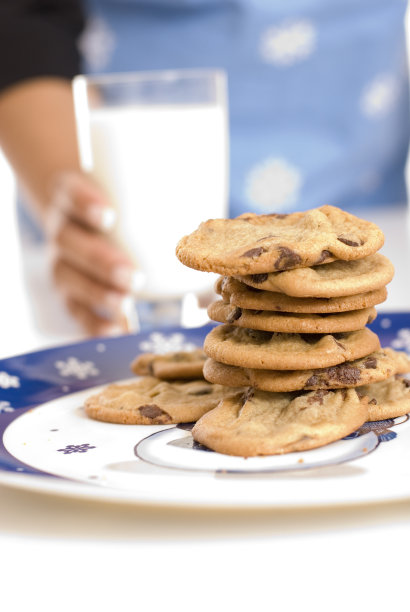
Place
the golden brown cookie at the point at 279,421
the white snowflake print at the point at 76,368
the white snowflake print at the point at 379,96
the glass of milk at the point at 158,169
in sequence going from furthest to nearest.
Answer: the white snowflake print at the point at 379,96
the glass of milk at the point at 158,169
the white snowflake print at the point at 76,368
the golden brown cookie at the point at 279,421

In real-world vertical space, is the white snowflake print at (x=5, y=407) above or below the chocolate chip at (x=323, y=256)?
below

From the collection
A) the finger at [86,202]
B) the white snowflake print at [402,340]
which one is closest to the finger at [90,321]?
the finger at [86,202]

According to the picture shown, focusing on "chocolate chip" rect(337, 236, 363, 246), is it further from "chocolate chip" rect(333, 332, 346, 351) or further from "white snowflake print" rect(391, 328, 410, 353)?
"white snowflake print" rect(391, 328, 410, 353)

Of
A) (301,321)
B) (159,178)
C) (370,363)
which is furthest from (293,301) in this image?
(159,178)

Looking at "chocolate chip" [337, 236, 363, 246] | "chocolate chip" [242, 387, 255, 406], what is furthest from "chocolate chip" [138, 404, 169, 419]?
"chocolate chip" [337, 236, 363, 246]

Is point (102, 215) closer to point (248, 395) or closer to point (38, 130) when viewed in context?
point (38, 130)

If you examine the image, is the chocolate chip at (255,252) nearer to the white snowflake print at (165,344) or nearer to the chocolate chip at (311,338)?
the chocolate chip at (311,338)

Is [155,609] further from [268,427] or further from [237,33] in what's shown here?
[237,33]
